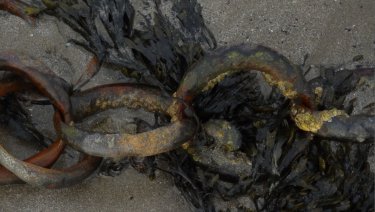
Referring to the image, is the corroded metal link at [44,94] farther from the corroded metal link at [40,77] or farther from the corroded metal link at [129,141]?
the corroded metal link at [129,141]

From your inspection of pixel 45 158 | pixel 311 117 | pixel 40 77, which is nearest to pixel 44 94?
pixel 40 77

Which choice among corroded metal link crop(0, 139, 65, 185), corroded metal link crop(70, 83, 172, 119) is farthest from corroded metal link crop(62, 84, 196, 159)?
corroded metal link crop(0, 139, 65, 185)

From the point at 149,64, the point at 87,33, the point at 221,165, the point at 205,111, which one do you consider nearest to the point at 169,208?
the point at 221,165

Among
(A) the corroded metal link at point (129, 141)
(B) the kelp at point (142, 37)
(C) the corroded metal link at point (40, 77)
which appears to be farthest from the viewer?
(B) the kelp at point (142, 37)

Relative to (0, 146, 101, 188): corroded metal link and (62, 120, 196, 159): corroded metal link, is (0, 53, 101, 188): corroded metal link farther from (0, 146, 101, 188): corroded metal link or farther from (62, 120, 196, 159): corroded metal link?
(62, 120, 196, 159): corroded metal link

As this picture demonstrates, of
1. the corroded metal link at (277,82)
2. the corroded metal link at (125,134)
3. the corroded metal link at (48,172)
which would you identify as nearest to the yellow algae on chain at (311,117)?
the corroded metal link at (277,82)

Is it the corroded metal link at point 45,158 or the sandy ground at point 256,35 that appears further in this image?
the sandy ground at point 256,35

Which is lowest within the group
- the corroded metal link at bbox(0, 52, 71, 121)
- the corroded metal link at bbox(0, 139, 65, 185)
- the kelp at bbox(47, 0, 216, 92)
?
the corroded metal link at bbox(0, 139, 65, 185)

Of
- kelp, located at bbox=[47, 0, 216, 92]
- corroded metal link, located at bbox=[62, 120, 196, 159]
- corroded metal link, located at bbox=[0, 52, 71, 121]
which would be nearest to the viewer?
corroded metal link, located at bbox=[62, 120, 196, 159]
